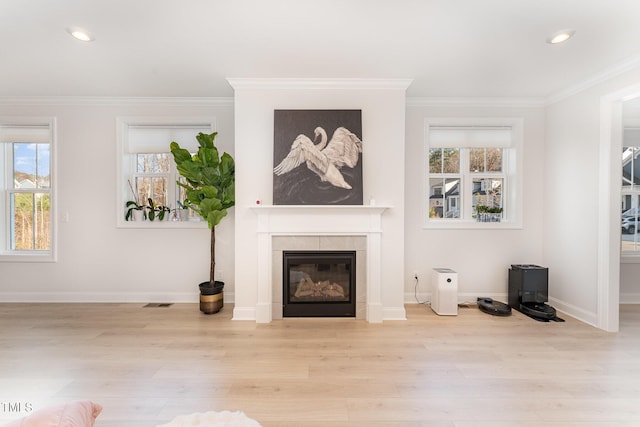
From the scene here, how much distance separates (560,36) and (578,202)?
183 cm

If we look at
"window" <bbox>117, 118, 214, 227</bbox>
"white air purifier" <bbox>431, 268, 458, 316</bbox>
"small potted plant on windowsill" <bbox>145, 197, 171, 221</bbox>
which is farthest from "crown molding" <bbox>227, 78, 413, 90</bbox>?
"white air purifier" <bbox>431, 268, 458, 316</bbox>

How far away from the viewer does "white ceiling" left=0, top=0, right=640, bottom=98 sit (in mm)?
2004

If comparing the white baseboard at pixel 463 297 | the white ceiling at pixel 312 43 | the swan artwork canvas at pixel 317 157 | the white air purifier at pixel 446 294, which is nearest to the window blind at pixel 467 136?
the white ceiling at pixel 312 43

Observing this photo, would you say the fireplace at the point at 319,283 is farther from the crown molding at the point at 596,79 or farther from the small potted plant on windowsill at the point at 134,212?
the crown molding at the point at 596,79

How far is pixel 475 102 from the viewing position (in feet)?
12.1

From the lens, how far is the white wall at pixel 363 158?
3.16 m

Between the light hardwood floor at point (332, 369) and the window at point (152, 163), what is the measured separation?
53.2 inches

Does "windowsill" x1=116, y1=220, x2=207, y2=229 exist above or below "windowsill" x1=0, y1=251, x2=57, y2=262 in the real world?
above

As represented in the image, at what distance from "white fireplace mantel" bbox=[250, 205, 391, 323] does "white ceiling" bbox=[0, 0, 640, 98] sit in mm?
1445

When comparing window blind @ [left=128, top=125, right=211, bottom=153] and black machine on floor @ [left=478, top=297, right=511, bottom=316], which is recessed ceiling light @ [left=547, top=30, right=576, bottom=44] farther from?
window blind @ [left=128, top=125, right=211, bottom=153]

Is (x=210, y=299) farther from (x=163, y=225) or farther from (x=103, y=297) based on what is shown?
(x=103, y=297)

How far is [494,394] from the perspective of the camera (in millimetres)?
1900

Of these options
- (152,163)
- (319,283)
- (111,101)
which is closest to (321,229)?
(319,283)

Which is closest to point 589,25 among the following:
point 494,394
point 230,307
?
point 494,394
